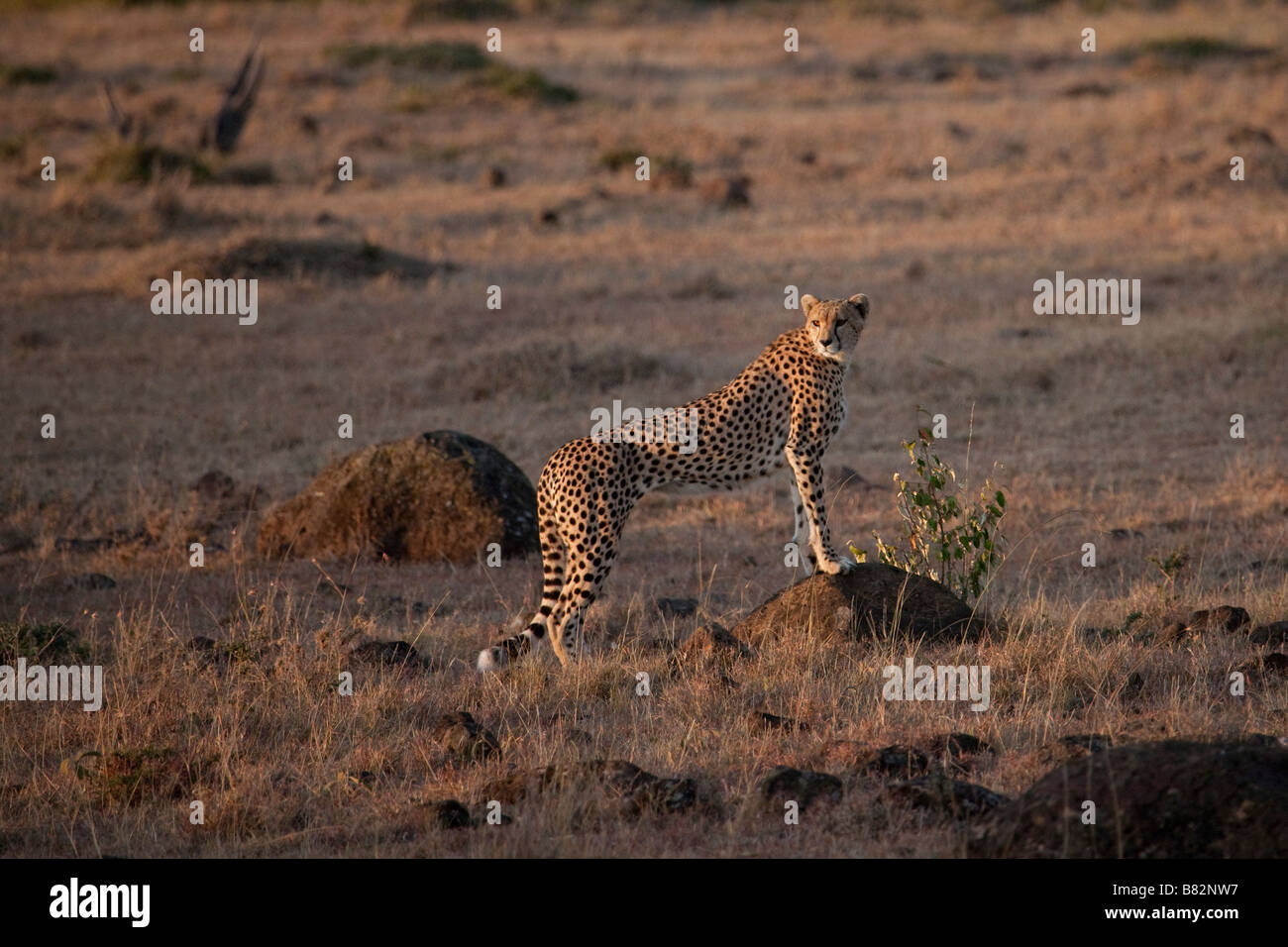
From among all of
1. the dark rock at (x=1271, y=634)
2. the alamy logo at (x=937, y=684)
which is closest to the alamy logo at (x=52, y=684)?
the alamy logo at (x=937, y=684)

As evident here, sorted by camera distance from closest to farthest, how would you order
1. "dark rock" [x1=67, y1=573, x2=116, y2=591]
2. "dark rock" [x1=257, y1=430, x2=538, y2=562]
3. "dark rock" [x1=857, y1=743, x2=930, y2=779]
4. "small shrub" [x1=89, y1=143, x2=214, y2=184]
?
"dark rock" [x1=857, y1=743, x2=930, y2=779] < "dark rock" [x1=67, y1=573, x2=116, y2=591] < "dark rock" [x1=257, y1=430, x2=538, y2=562] < "small shrub" [x1=89, y1=143, x2=214, y2=184]

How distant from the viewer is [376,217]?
69.0 ft

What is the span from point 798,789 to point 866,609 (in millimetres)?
2182

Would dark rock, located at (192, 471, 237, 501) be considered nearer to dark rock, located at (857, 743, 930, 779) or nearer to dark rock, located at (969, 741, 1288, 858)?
dark rock, located at (857, 743, 930, 779)

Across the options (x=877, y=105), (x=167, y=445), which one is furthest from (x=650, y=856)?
(x=877, y=105)

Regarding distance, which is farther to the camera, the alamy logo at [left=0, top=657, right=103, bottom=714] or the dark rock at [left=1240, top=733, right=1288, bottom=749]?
the alamy logo at [left=0, top=657, right=103, bottom=714]

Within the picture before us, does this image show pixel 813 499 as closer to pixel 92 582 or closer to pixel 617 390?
pixel 92 582

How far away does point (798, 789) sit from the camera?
547cm

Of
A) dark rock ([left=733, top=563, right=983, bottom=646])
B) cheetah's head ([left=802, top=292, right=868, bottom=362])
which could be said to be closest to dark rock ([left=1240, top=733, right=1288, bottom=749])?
dark rock ([left=733, top=563, right=983, bottom=646])

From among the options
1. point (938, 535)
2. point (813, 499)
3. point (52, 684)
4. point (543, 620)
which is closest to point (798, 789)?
point (543, 620)

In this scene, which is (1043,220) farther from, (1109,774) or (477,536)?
(1109,774)

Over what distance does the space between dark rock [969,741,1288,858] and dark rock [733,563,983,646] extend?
2698 millimetres

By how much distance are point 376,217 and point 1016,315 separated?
31.4 feet

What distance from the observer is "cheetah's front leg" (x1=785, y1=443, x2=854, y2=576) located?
25.2ft
